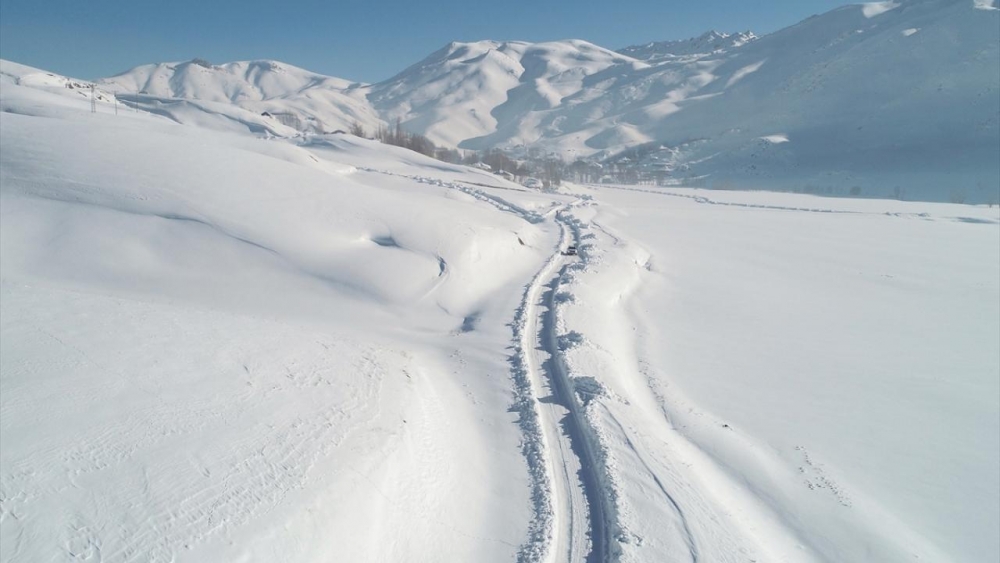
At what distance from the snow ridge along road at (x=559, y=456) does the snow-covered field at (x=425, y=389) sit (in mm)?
40

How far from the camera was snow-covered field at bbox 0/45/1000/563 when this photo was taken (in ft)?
18.8

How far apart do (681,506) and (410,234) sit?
Answer: 11552mm

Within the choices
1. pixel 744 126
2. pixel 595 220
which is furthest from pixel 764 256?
pixel 744 126

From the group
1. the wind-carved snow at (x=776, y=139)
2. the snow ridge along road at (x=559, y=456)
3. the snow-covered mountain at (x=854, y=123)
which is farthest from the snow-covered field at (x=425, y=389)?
the wind-carved snow at (x=776, y=139)

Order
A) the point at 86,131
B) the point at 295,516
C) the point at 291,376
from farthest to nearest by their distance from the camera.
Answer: the point at 86,131, the point at 291,376, the point at 295,516

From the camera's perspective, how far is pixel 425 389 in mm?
9117

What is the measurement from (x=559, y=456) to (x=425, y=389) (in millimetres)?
2539

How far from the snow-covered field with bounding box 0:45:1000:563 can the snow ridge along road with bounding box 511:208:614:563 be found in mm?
40

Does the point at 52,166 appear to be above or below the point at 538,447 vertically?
above

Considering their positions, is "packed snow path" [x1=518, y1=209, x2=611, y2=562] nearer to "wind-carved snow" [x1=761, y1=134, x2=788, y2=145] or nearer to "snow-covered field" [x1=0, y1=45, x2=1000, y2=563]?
"snow-covered field" [x1=0, y1=45, x2=1000, y2=563]

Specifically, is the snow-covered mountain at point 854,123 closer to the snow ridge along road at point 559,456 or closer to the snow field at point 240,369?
the snow field at point 240,369

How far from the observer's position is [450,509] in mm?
6387

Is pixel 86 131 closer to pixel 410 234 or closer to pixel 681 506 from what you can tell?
pixel 410 234

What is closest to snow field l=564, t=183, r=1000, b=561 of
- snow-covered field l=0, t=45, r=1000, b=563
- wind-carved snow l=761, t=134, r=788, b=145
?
snow-covered field l=0, t=45, r=1000, b=563
